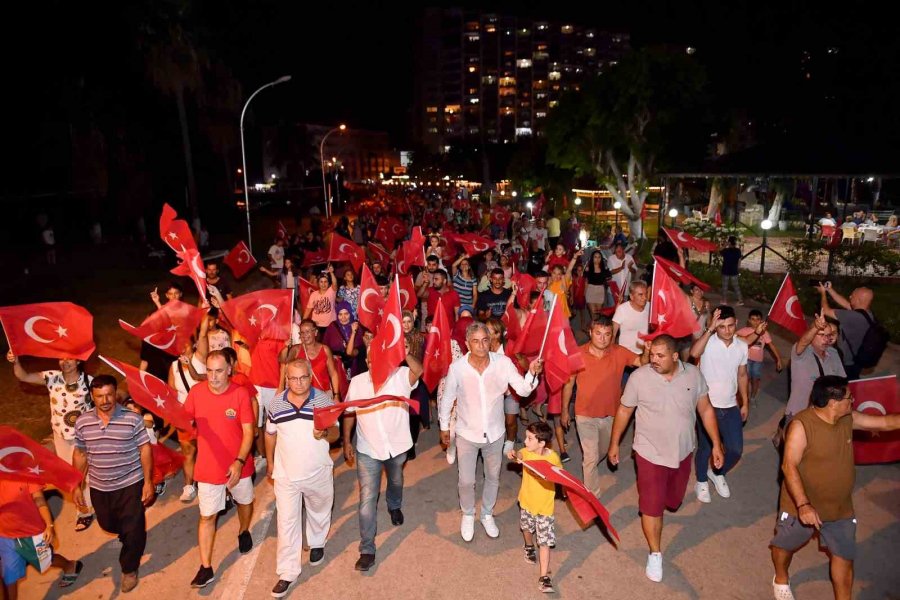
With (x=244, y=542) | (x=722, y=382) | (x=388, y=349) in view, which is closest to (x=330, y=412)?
(x=388, y=349)

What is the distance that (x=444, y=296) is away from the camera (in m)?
8.94

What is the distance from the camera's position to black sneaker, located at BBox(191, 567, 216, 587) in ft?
16.3

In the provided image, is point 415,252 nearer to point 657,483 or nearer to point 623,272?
point 623,272

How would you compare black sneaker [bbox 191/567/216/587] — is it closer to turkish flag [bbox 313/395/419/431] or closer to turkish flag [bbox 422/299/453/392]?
turkish flag [bbox 313/395/419/431]

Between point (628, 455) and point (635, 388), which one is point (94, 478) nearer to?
point (635, 388)

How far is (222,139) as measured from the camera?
33250 millimetres

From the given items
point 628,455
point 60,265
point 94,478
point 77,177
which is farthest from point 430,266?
point 77,177

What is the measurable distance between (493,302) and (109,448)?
16.8ft

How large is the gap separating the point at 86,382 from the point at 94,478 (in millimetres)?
1502

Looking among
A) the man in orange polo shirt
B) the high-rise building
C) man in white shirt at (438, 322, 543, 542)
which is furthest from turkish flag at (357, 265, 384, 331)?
the high-rise building

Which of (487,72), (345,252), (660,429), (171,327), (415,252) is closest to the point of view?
(660,429)

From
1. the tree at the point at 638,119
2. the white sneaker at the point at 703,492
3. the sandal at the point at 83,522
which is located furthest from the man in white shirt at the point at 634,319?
the tree at the point at 638,119

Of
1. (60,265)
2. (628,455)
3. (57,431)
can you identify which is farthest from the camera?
(60,265)

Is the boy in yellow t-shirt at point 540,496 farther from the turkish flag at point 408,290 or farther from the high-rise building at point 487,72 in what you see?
the high-rise building at point 487,72
